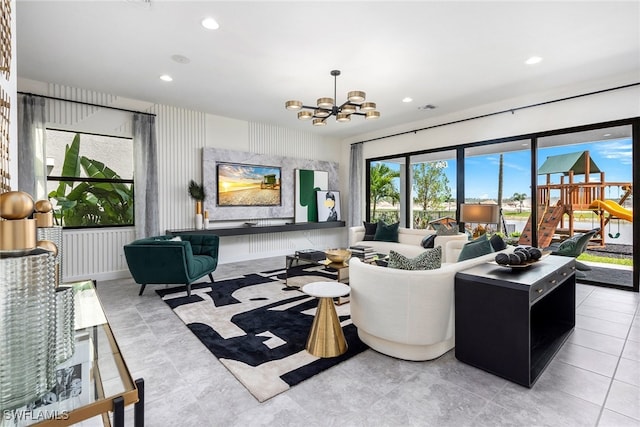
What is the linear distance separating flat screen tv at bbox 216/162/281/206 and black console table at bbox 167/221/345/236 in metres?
0.54

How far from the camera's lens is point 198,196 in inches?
219

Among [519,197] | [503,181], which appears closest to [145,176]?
[503,181]

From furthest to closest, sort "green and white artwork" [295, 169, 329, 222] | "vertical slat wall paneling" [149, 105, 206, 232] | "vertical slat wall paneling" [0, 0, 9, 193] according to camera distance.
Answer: "green and white artwork" [295, 169, 329, 222] → "vertical slat wall paneling" [149, 105, 206, 232] → "vertical slat wall paneling" [0, 0, 9, 193]

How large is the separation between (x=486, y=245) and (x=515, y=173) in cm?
301

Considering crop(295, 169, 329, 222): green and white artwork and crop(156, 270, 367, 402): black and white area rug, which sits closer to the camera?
crop(156, 270, 367, 402): black and white area rug

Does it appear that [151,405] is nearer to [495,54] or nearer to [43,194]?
[43,194]

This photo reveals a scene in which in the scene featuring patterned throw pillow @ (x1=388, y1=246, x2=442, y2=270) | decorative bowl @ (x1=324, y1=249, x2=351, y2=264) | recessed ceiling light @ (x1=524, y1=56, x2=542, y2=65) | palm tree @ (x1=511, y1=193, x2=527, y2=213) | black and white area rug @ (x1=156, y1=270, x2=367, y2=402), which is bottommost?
black and white area rug @ (x1=156, y1=270, x2=367, y2=402)

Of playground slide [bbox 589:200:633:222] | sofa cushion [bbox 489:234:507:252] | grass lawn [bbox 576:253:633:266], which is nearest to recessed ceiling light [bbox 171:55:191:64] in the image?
sofa cushion [bbox 489:234:507:252]

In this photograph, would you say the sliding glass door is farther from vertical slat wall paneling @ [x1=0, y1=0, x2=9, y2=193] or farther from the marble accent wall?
vertical slat wall paneling @ [x1=0, y1=0, x2=9, y2=193]

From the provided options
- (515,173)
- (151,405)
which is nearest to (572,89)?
(515,173)

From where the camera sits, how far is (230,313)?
3.30 meters

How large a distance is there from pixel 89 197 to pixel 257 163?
289cm

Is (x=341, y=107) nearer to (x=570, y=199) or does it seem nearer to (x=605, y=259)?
(x=570, y=199)

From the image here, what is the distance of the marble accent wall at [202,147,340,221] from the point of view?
573cm
